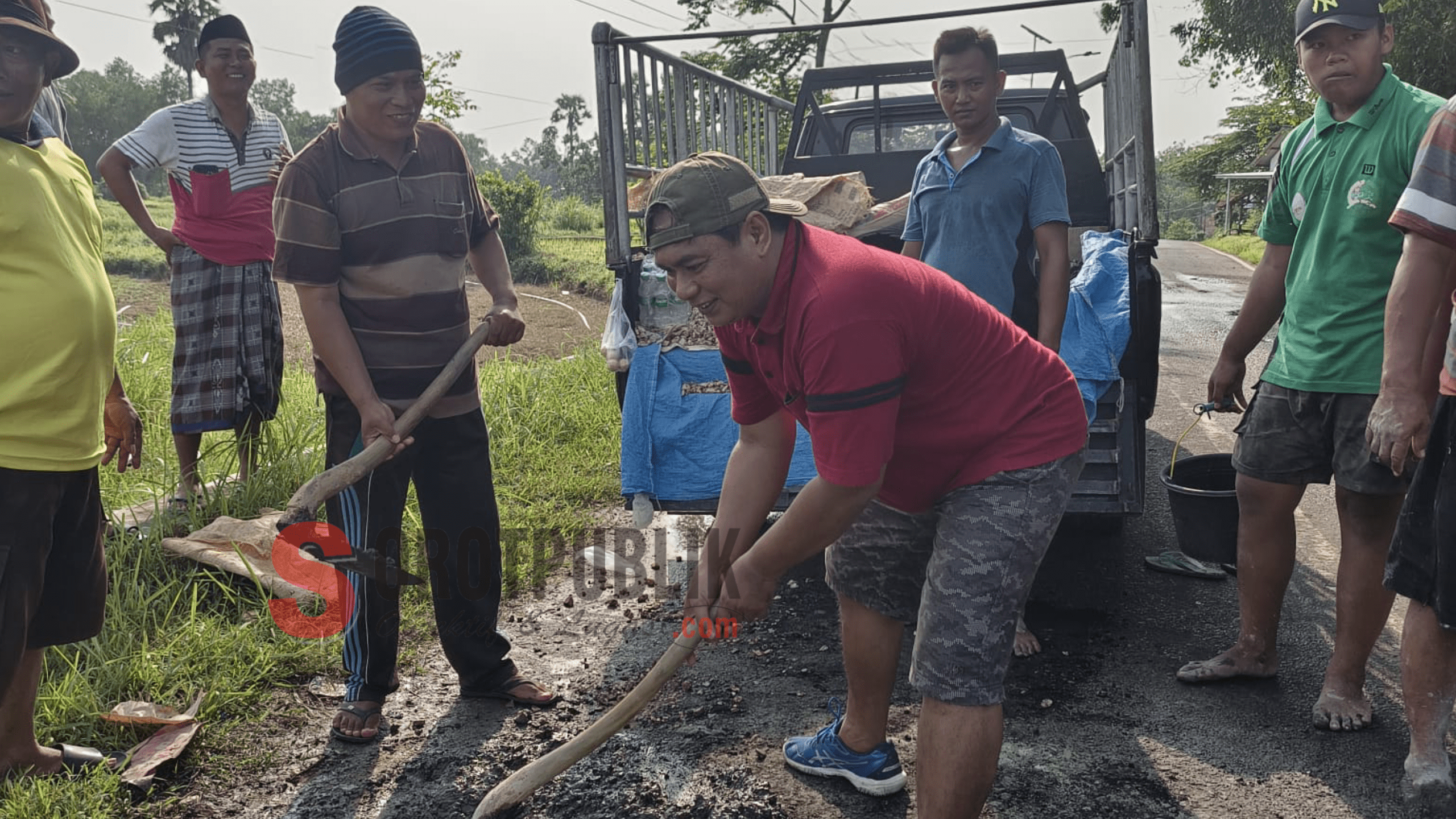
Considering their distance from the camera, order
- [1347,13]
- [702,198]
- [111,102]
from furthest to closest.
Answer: [111,102]
[1347,13]
[702,198]

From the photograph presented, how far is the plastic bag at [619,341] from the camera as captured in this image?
13.0 ft

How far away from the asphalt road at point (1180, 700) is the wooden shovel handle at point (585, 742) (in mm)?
946

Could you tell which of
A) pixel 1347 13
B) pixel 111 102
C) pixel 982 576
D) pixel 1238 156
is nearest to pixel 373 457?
pixel 982 576

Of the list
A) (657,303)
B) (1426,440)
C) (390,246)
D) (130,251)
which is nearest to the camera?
(1426,440)

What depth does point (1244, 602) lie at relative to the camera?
3.20 meters

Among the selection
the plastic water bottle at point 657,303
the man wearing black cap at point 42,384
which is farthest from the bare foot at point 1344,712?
the man wearing black cap at point 42,384

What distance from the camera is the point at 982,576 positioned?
215 centimetres

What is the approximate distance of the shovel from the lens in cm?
268

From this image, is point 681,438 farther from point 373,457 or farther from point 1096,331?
point 1096,331

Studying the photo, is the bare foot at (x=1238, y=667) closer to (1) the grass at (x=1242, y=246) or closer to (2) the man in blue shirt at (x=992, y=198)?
(2) the man in blue shirt at (x=992, y=198)

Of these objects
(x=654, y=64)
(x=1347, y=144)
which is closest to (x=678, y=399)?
(x=654, y=64)

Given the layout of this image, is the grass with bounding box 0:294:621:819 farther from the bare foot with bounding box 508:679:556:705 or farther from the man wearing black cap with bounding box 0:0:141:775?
the bare foot with bounding box 508:679:556:705

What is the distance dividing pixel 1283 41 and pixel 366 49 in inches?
847

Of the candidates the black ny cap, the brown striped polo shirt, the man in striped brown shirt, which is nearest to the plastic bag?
the man in striped brown shirt
